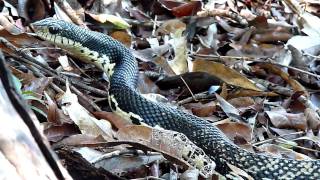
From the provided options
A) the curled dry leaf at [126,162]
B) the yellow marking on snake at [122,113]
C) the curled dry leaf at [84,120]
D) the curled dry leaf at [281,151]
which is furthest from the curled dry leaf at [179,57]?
the curled dry leaf at [126,162]

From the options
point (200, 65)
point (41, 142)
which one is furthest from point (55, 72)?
point (41, 142)

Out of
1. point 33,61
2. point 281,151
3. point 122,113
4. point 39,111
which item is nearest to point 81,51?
point 33,61

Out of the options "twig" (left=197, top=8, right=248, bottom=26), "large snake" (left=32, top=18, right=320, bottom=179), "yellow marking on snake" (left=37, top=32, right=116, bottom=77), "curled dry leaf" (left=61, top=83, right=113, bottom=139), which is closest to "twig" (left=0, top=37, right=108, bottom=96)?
"large snake" (left=32, top=18, right=320, bottom=179)

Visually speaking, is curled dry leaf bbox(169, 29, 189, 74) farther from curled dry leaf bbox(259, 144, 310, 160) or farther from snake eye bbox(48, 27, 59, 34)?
curled dry leaf bbox(259, 144, 310, 160)

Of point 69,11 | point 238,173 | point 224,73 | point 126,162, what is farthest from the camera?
point 69,11

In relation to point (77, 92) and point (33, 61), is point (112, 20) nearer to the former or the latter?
point (33, 61)

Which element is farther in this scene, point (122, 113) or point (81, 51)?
point (81, 51)

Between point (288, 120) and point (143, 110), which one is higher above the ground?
point (143, 110)

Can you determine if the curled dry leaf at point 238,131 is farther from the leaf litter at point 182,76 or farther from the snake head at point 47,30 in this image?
the snake head at point 47,30
